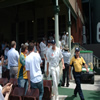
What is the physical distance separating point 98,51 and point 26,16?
29.1ft

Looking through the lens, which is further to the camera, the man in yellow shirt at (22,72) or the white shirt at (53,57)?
the white shirt at (53,57)

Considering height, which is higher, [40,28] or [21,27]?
[21,27]

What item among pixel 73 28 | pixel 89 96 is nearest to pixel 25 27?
pixel 73 28

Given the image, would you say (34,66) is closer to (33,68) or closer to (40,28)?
(33,68)

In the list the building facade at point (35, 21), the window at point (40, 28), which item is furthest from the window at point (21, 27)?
the window at point (40, 28)

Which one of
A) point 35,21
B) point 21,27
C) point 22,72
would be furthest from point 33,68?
point 21,27

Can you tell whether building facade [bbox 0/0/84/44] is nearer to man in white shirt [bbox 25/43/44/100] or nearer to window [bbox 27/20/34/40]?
window [bbox 27/20/34/40]

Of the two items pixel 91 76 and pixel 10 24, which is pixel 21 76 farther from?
pixel 10 24

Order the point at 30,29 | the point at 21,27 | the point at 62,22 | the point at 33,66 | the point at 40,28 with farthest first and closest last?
the point at 21,27 < the point at 30,29 < the point at 40,28 < the point at 62,22 < the point at 33,66

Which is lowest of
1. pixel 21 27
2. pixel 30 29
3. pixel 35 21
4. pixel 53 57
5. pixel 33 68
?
pixel 33 68

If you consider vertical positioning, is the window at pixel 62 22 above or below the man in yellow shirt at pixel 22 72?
above

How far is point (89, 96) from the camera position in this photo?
6574mm

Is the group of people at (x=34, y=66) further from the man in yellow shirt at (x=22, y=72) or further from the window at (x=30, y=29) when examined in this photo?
the window at (x=30, y=29)

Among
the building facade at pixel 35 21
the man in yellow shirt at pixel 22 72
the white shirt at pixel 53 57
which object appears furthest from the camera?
the building facade at pixel 35 21
